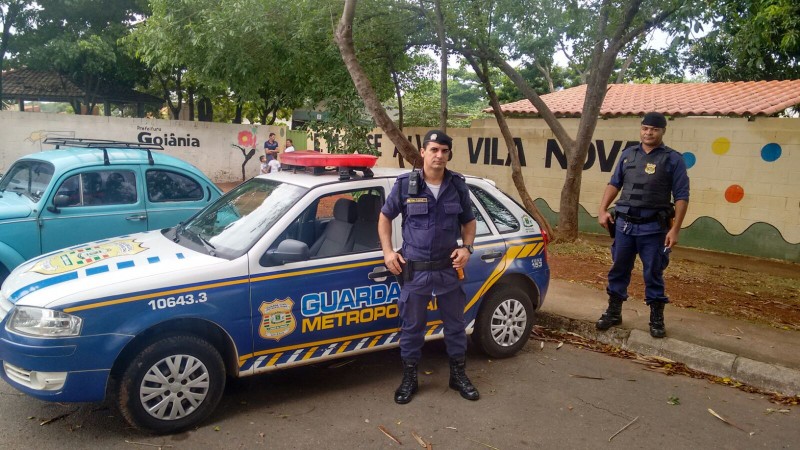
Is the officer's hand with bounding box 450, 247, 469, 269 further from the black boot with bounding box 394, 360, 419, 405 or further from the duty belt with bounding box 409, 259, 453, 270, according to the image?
the black boot with bounding box 394, 360, 419, 405

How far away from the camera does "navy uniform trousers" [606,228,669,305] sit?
16.8 feet

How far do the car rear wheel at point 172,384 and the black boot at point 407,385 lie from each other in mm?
1158

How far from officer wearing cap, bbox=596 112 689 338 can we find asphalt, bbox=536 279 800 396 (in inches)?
8.2

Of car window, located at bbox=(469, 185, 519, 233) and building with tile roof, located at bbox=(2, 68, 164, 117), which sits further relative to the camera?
building with tile roof, located at bbox=(2, 68, 164, 117)

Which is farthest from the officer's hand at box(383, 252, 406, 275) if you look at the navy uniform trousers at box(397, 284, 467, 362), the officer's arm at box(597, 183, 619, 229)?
the officer's arm at box(597, 183, 619, 229)

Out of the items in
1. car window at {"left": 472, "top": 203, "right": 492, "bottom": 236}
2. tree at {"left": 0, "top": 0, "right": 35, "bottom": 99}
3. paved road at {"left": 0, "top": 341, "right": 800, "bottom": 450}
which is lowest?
paved road at {"left": 0, "top": 341, "right": 800, "bottom": 450}

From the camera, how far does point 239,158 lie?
2008 centimetres

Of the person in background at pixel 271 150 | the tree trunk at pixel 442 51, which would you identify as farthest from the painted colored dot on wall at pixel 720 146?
the person in background at pixel 271 150

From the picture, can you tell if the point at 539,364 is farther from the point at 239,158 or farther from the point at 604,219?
the point at 239,158

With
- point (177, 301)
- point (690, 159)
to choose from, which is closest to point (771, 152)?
point (690, 159)

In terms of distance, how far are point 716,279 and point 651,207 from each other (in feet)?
12.1

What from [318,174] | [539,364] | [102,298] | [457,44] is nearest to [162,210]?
[318,174]

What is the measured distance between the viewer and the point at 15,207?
5672mm

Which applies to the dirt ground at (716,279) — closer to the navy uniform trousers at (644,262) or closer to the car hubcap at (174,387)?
the navy uniform trousers at (644,262)
